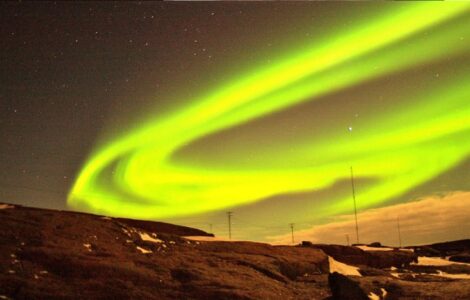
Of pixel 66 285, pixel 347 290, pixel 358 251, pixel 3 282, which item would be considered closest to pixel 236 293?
pixel 347 290

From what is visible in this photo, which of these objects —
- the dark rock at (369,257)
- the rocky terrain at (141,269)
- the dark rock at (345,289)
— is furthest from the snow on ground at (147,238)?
the dark rock at (369,257)

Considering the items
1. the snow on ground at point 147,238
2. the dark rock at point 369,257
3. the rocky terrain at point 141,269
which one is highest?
the snow on ground at point 147,238

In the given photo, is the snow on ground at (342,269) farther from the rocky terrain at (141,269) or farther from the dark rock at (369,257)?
the dark rock at (369,257)

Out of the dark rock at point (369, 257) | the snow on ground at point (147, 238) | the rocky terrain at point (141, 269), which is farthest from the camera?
the dark rock at point (369, 257)

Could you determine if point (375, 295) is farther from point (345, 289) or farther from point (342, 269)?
point (342, 269)

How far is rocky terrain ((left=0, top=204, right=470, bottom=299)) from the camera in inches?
428

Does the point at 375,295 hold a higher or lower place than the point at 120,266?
lower

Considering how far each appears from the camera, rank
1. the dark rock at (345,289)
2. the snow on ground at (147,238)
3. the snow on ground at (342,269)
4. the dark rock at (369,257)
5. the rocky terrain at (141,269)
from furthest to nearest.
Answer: the dark rock at (369,257), the snow on ground at (342,269), the snow on ground at (147,238), the dark rock at (345,289), the rocky terrain at (141,269)

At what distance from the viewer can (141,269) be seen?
12.7 meters

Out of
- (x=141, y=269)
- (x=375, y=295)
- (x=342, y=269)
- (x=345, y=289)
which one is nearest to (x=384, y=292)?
(x=375, y=295)

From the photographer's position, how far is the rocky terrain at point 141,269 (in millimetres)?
10859

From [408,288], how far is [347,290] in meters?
2.97

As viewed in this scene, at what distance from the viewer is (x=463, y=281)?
1550 cm

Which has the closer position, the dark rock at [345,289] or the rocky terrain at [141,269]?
the rocky terrain at [141,269]
